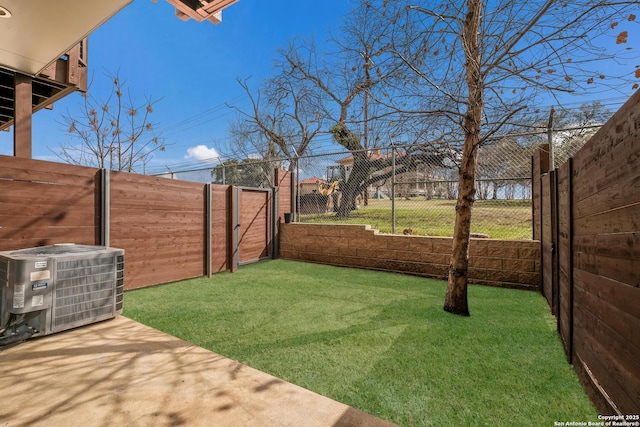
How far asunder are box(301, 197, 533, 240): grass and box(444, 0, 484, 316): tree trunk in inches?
89.4

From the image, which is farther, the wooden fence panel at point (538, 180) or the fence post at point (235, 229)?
the fence post at point (235, 229)

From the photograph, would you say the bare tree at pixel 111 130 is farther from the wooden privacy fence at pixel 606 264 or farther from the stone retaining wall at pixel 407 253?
the wooden privacy fence at pixel 606 264

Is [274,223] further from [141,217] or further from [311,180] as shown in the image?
[141,217]

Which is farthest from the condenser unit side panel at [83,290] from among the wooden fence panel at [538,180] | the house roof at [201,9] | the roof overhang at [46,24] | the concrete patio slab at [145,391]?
the wooden fence panel at [538,180]

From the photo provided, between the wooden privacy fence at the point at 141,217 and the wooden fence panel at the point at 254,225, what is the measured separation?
2 centimetres

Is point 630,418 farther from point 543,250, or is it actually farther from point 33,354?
point 33,354

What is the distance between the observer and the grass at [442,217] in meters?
4.85

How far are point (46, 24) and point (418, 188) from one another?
18.4ft

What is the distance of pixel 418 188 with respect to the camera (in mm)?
5434

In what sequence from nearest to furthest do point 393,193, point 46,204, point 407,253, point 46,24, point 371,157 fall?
point 46,24 → point 46,204 → point 407,253 → point 393,193 → point 371,157

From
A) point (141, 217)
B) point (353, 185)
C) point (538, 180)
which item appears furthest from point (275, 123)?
point (538, 180)

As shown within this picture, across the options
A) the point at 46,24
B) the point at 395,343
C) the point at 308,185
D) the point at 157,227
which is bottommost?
the point at 395,343

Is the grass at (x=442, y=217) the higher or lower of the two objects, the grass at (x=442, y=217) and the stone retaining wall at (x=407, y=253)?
the higher

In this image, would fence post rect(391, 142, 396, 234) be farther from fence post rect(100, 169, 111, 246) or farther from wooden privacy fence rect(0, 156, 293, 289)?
fence post rect(100, 169, 111, 246)
